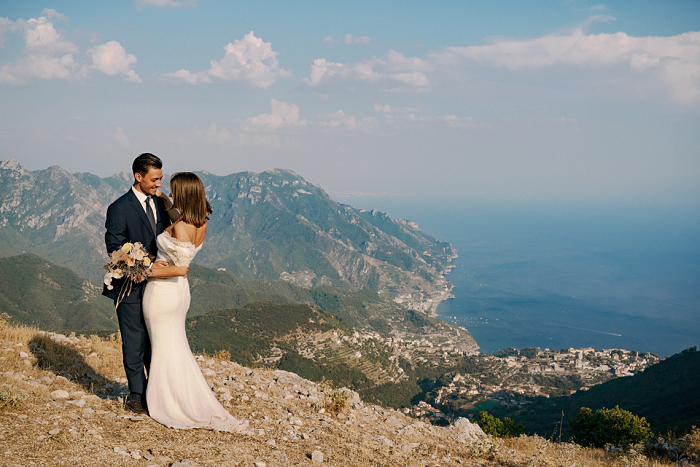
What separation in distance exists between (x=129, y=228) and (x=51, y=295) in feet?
639

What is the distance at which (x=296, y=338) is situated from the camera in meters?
112

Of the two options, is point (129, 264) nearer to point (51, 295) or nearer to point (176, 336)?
point (176, 336)

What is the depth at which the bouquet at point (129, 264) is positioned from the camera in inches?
176

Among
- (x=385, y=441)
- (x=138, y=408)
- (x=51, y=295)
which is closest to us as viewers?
(x=138, y=408)

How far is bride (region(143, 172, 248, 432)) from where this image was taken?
457 centimetres

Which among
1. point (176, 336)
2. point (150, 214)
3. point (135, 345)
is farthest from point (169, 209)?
point (135, 345)

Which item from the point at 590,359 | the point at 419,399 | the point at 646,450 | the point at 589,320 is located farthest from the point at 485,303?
the point at 646,450

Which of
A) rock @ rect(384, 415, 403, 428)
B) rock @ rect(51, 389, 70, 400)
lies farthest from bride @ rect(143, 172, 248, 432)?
rock @ rect(384, 415, 403, 428)

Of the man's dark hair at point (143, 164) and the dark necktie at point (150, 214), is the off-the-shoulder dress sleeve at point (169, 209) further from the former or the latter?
the man's dark hair at point (143, 164)

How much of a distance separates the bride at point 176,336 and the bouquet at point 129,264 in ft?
0.45

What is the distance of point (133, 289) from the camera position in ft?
16.0

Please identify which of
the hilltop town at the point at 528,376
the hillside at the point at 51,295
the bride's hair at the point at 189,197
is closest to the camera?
the bride's hair at the point at 189,197

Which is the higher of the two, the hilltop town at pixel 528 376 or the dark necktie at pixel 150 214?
the dark necktie at pixel 150 214

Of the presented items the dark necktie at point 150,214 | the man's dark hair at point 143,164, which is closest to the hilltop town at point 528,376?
the dark necktie at point 150,214
